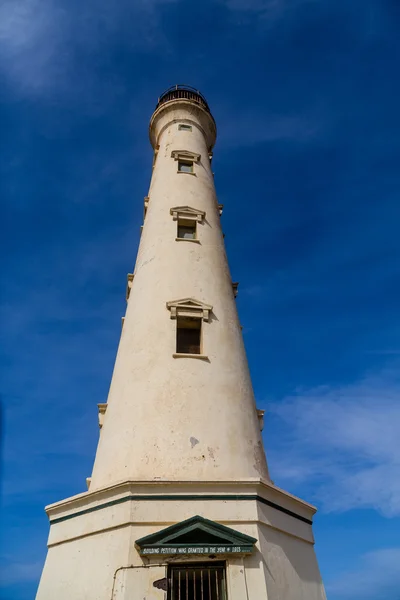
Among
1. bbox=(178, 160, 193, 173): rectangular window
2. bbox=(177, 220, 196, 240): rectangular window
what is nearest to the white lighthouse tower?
bbox=(177, 220, 196, 240): rectangular window

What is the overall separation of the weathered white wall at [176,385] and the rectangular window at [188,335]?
500 mm

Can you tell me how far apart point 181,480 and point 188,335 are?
4.91 m

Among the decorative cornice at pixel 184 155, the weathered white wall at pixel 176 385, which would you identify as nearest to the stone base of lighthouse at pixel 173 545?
the weathered white wall at pixel 176 385

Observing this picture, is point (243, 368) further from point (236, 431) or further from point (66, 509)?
point (66, 509)

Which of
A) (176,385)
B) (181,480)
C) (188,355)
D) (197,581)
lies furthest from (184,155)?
(197,581)

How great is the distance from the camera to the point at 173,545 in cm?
952

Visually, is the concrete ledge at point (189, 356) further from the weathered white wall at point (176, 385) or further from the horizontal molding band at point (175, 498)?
the horizontal molding band at point (175, 498)

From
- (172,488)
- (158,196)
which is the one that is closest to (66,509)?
(172,488)

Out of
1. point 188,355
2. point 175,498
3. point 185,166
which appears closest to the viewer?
point 175,498

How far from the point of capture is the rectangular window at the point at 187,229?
17.1 metres

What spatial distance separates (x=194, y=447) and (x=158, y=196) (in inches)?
420

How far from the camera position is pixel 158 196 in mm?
18562

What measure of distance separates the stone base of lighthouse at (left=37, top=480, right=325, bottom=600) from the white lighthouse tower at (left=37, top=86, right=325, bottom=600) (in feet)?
0.07

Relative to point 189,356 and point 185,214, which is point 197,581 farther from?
point 185,214
